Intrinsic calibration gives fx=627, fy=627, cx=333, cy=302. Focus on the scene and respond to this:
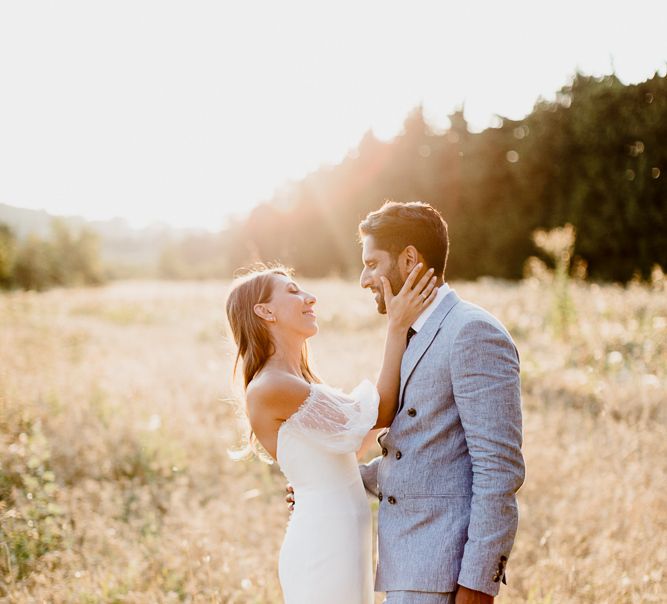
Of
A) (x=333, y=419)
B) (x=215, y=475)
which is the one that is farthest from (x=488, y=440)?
(x=215, y=475)

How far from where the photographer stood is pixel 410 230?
8.95 feet

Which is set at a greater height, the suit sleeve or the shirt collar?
the shirt collar

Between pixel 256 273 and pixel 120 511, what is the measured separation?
329 centimetres

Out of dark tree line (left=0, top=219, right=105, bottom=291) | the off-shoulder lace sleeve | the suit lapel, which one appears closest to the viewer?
the suit lapel

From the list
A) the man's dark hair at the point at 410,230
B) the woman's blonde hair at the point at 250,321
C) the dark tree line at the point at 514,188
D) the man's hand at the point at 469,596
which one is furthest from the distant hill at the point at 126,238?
the man's hand at the point at 469,596

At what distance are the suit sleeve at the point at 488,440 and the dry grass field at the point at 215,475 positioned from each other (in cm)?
169

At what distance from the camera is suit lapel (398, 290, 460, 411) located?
2627 mm

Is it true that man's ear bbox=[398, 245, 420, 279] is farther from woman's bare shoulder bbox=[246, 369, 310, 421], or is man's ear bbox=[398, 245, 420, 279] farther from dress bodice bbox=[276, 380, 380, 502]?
woman's bare shoulder bbox=[246, 369, 310, 421]

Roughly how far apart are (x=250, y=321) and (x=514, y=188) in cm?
3117

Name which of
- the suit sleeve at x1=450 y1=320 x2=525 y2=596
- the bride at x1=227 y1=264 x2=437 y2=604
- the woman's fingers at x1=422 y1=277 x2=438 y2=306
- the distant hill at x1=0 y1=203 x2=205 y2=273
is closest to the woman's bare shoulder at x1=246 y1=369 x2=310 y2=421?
the bride at x1=227 y1=264 x2=437 y2=604

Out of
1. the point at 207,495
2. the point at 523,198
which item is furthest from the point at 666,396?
the point at 523,198

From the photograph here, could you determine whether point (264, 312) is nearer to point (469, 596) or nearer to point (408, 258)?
point (408, 258)

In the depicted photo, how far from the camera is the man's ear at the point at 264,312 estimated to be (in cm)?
315

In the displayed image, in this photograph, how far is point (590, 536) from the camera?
502 centimetres
